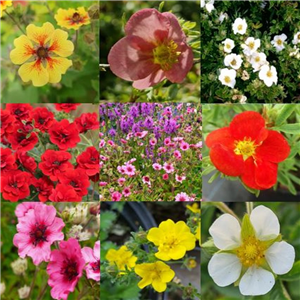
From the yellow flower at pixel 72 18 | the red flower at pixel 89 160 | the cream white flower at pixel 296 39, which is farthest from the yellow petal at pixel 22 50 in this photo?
the cream white flower at pixel 296 39

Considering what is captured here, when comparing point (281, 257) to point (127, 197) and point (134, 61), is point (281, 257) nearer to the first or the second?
point (127, 197)

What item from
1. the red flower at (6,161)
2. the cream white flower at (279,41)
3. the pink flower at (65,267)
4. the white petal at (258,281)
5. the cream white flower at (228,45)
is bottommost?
the pink flower at (65,267)

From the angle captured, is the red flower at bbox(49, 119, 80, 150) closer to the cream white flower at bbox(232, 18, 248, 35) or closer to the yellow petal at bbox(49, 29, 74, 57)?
the yellow petal at bbox(49, 29, 74, 57)

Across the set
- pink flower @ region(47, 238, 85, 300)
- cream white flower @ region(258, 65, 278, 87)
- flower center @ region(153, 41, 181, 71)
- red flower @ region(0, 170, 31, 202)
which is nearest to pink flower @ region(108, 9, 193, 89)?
flower center @ region(153, 41, 181, 71)

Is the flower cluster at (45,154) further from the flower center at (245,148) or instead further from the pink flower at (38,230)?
the flower center at (245,148)

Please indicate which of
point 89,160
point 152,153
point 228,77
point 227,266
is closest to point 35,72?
point 89,160

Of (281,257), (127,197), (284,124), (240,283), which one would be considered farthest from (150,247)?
(284,124)

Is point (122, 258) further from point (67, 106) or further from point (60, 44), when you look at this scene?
point (60, 44)

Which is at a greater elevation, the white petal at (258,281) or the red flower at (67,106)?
the red flower at (67,106)
